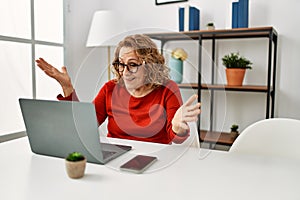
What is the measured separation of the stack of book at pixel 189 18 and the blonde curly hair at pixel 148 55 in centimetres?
115

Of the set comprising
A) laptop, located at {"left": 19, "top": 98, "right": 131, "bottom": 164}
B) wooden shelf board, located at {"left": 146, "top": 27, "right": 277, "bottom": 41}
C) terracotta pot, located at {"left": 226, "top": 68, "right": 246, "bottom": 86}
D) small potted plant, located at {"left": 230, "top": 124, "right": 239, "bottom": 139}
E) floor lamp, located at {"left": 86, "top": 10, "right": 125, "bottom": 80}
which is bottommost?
small potted plant, located at {"left": 230, "top": 124, "right": 239, "bottom": 139}

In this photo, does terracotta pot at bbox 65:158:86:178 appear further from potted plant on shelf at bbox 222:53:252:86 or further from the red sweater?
potted plant on shelf at bbox 222:53:252:86

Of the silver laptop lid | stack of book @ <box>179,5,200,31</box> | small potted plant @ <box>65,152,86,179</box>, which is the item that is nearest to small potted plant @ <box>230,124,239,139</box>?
stack of book @ <box>179,5,200,31</box>

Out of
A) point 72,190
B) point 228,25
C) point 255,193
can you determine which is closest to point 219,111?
point 228,25

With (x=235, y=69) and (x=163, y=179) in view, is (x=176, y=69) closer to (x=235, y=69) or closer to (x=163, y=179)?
(x=163, y=179)

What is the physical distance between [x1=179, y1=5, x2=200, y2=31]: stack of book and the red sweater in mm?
1079

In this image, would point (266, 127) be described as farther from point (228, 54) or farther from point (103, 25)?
point (103, 25)

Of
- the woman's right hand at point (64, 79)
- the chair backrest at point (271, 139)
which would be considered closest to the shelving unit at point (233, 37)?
the chair backrest at point (271, 139)

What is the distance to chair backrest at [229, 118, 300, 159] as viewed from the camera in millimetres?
1096

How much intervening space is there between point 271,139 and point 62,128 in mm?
803

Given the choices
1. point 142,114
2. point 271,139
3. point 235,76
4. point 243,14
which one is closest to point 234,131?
point 235,76

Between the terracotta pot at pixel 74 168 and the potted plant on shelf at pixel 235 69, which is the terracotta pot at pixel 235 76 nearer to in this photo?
the potted plant on shelf at pixel 235 69

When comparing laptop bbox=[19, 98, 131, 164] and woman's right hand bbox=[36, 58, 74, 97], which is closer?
laptop bbox=[19, 98, 131, 164]

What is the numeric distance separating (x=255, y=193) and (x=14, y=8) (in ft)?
6.81
